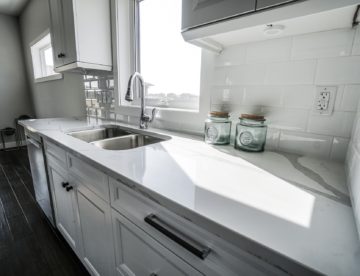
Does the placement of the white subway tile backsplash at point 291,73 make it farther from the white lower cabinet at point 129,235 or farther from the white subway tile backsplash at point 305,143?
the white lower cabinet at point 129,235

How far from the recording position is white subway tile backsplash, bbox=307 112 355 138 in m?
0.73

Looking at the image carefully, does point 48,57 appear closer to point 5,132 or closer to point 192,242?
point 5,132

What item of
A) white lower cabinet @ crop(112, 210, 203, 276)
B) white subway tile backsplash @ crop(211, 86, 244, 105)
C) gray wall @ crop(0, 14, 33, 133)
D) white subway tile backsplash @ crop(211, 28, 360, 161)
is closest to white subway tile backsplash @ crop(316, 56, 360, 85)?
white subway tile backsplash @ crop(211, 28, 360, 161)

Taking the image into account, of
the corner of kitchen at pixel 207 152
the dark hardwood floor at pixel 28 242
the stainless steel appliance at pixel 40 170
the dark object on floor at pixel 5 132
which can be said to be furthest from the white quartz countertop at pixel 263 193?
the dark object on floor at pixel 5 132

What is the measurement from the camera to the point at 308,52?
30.5 inches

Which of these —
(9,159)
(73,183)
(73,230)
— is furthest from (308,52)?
(9,159)

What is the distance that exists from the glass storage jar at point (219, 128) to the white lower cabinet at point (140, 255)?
57 cm

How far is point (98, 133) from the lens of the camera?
5.21 ft

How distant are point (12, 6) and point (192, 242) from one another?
4.65 meters

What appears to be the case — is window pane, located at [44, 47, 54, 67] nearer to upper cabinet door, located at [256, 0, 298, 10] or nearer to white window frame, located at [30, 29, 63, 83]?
white window frame, located at [30, 29, 63, 83]

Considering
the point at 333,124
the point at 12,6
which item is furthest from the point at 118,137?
the point at 12,6

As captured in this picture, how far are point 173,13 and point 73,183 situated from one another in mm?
1364

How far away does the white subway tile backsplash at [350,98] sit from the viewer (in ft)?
2.31

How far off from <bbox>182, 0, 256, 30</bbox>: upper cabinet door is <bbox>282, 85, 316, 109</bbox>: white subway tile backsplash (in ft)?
1.37
